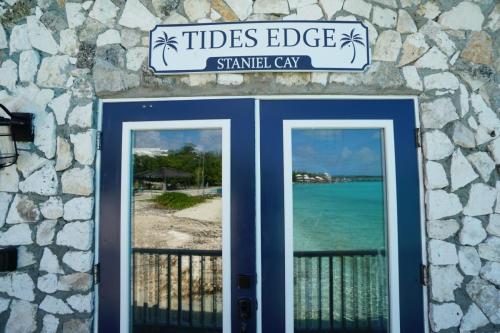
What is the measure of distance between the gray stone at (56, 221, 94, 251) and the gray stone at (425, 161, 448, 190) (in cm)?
226

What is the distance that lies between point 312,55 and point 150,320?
2116 mm

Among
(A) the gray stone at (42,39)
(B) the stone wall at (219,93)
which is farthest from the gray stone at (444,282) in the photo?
(A) the gray stone at (42,39)

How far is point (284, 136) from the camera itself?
1.96 meters

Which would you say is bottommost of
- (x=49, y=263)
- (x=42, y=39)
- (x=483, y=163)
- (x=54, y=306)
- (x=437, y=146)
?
(x=54, y=306)

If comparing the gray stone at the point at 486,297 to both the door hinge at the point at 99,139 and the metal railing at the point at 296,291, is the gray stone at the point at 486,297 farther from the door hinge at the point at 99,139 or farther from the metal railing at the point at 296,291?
the door hinge at the point at 99,139

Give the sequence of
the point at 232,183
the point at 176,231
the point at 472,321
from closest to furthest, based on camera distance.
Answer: the point at 472,321, the point at 232,183, the point at 176,231

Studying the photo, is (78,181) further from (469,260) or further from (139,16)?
(469,260)

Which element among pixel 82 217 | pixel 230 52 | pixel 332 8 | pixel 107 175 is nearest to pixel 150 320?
pixel 82 217

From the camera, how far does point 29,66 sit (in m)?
2.04

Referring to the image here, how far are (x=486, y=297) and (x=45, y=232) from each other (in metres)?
2.91

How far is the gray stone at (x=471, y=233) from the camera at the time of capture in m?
1.86

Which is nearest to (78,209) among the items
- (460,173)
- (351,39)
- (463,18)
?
(351,39)

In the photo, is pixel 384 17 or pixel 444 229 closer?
pixel 444 229

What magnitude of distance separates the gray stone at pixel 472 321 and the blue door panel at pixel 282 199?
248mm
